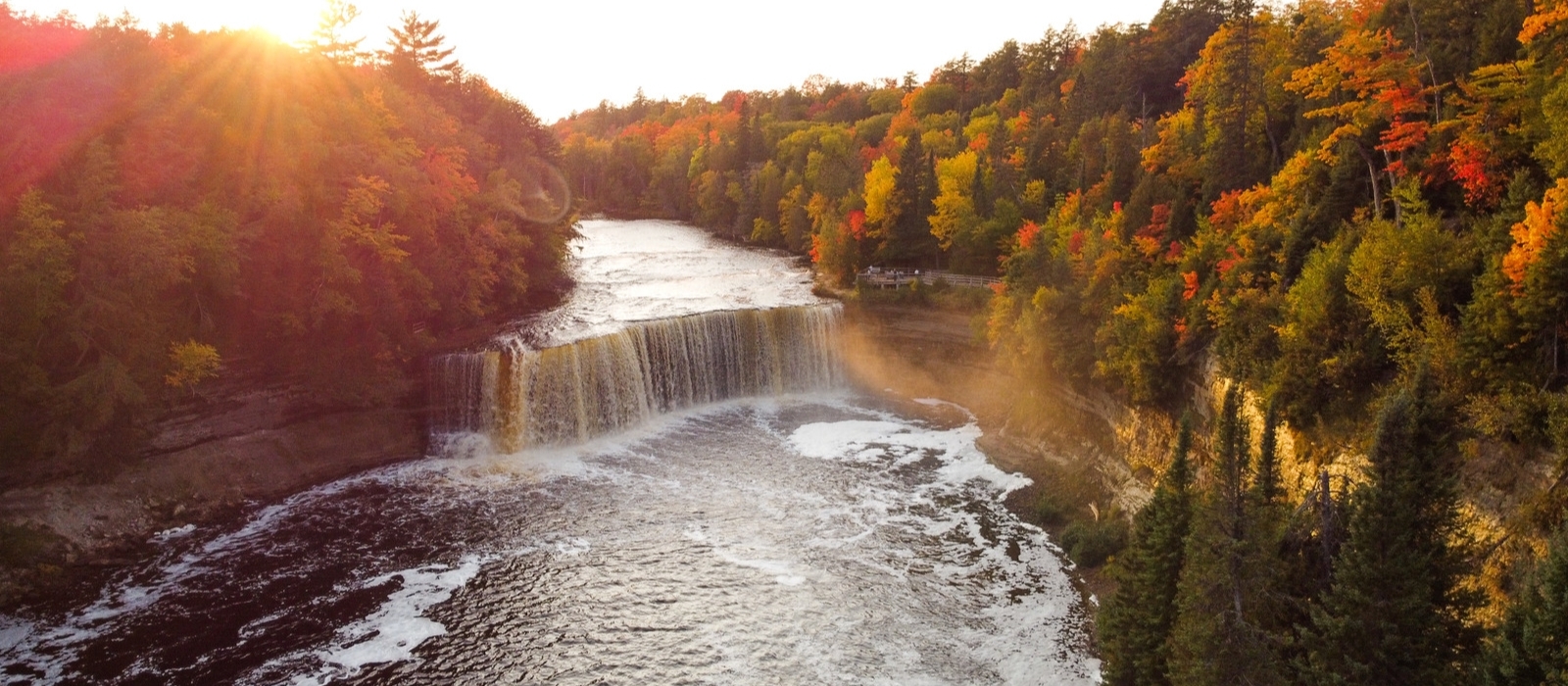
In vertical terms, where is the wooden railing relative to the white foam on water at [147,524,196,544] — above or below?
above

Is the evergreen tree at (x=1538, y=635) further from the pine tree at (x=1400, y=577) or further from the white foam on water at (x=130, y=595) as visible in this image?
the white foam on water at (x=130, y=595)

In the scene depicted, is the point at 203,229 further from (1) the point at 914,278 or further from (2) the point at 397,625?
(1) the point at 914,278

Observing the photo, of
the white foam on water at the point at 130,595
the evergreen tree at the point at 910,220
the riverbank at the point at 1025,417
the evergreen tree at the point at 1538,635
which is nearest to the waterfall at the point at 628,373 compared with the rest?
the riverbank at the point at 1025,417

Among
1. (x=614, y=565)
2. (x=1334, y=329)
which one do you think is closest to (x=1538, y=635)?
(x=1334, y=329)

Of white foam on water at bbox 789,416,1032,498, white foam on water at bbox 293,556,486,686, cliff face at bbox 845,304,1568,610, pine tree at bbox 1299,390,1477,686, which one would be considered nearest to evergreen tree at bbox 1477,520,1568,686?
pine tree at bbox 1299,390,1477,686

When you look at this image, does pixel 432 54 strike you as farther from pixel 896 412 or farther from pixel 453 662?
pixel 453 662

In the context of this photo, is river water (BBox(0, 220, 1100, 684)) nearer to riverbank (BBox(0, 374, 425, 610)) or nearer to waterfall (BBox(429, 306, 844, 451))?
waterfall (BBox(429, 306, 844, 451))

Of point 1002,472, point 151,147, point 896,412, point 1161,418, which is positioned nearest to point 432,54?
point 151,147
